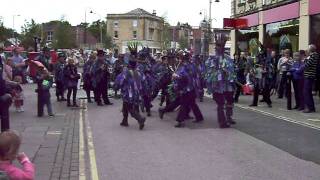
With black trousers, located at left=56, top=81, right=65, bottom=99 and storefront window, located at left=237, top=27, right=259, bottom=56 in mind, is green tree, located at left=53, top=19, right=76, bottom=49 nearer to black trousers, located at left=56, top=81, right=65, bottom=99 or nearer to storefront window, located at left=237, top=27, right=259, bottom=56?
storefront window, located at left=237, top=27, right=259, bottom=56

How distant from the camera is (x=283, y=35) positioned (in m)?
26.1

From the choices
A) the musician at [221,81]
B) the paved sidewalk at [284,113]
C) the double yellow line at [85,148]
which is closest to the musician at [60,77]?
the double yellow line at [85,148]

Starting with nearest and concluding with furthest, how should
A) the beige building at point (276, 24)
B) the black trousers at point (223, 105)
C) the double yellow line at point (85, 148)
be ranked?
the double yellow line at point (85, 148) < the black trousers at point (223, 105) < the beige building at point (276, 24)

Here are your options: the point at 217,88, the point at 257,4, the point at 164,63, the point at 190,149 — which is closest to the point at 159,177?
the point at 190,149

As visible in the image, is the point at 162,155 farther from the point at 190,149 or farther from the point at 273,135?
the point at 273,135

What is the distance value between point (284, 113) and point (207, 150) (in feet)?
21.0

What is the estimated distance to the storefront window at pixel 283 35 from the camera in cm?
2478

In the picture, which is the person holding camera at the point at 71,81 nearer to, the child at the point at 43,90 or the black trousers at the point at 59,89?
the black trousers at the point at 59,89

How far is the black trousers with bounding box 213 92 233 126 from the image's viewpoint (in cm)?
1292

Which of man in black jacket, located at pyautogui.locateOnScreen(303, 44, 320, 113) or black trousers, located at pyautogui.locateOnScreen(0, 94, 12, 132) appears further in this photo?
man in black jacket, located at pyautogui.locateOnScreen(303, 44, 320, 113)

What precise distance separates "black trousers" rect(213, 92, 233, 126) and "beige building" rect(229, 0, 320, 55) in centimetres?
641

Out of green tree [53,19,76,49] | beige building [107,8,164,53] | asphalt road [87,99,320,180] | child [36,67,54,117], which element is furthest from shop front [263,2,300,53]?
beige building [107,8,164,53]

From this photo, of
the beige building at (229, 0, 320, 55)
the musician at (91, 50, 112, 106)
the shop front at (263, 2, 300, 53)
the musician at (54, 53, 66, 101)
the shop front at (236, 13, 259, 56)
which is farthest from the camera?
the shop front at (236, 13, 259, 56)

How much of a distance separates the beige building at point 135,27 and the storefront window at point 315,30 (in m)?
93.4
